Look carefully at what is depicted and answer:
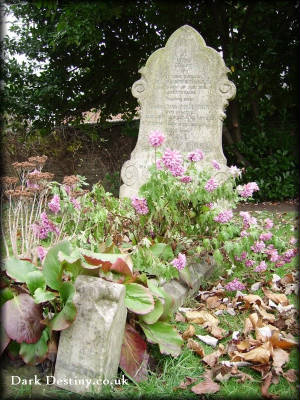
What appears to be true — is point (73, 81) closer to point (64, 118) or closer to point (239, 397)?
point (64, 118)

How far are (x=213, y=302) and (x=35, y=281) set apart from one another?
4.60ft

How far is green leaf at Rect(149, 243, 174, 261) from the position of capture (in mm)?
2668

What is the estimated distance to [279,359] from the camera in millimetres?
1966

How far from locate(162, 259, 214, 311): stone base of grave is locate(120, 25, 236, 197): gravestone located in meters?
2.08

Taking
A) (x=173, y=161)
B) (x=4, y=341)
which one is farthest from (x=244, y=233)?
(x=4, y=341)

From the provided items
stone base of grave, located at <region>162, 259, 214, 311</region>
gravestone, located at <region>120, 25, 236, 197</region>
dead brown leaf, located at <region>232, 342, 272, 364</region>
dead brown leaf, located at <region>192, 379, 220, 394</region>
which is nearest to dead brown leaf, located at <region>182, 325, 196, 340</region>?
stone base of grave, located at <region>162, 259, 214, 311</region>

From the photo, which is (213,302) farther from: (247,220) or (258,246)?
(247,220)

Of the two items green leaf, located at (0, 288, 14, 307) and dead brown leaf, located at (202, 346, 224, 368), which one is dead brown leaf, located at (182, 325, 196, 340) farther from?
green leaf, located at (0, 288, 14, 307)

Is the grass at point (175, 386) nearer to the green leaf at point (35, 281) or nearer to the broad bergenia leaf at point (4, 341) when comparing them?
the broad bergenia leaf at point (4, 341)

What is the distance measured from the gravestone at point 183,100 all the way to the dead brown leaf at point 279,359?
3.28 metres

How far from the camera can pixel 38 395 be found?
5.76 feet

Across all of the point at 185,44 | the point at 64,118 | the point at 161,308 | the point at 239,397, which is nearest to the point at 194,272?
the point at 161,308

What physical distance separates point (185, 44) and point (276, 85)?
12.8ft

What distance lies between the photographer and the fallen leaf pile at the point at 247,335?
191cm
